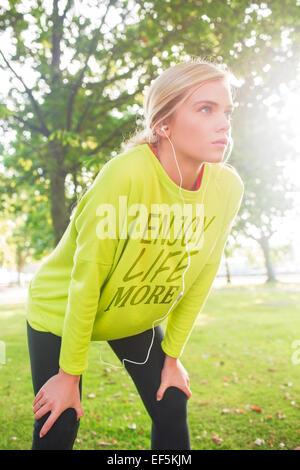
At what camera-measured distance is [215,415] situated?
504cm

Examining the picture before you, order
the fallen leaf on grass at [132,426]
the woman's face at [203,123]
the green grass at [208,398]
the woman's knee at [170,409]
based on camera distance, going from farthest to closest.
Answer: the fallen leaf on grass at [132,426] → the green grass at [208,398] → the woman's knee at [170,409] → the woman's face at [203,123]

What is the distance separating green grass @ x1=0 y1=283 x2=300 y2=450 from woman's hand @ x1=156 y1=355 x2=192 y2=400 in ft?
7.70

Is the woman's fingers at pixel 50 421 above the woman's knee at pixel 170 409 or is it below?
above

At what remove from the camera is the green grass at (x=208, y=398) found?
4379mm

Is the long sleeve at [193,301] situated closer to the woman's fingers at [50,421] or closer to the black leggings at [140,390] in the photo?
the black leggings at [140,390]

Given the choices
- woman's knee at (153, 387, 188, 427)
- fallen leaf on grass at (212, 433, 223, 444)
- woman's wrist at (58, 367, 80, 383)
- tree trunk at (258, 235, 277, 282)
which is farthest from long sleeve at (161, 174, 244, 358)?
tree trunk at (258, 235, 277, 282)

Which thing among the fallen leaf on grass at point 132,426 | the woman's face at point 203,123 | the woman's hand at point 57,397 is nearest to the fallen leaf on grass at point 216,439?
the fallen leaf on grass at point 132,426

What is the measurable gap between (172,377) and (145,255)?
29.7 inches

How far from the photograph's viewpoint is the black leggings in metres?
1.88

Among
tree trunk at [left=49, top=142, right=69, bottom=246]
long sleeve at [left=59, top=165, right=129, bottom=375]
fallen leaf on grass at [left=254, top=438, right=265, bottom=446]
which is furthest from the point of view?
tree trunk at [left=49, top=142, right=69, bottom=246]

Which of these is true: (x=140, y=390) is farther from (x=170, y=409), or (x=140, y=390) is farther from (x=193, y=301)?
(x=193, y=301)

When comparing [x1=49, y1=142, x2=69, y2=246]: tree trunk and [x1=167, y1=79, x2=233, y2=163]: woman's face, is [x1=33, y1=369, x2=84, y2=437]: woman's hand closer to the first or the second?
[x1=167, y1=79, x2=233, y2=163]: woman's face

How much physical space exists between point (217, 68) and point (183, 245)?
36.0 inches

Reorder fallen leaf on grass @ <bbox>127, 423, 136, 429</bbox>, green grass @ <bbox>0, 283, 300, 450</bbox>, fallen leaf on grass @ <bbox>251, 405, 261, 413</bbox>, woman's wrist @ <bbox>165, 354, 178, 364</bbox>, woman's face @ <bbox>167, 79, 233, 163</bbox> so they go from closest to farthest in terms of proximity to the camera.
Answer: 1. woman's face @ <bbox>167, 79, 233, 163</bbox>
2. woman's wrist @ <bbox>165, 354, 178, 364</bbox>
3. green grass @ <bbox>0, 283, 300, 450</bbox>
4. fallen leaf on grass @ <bbox>127, 423, 136, 429</bbox>
5. fallen leaf on grass @ <bbox>251, 405, 261, 413</bbox>
